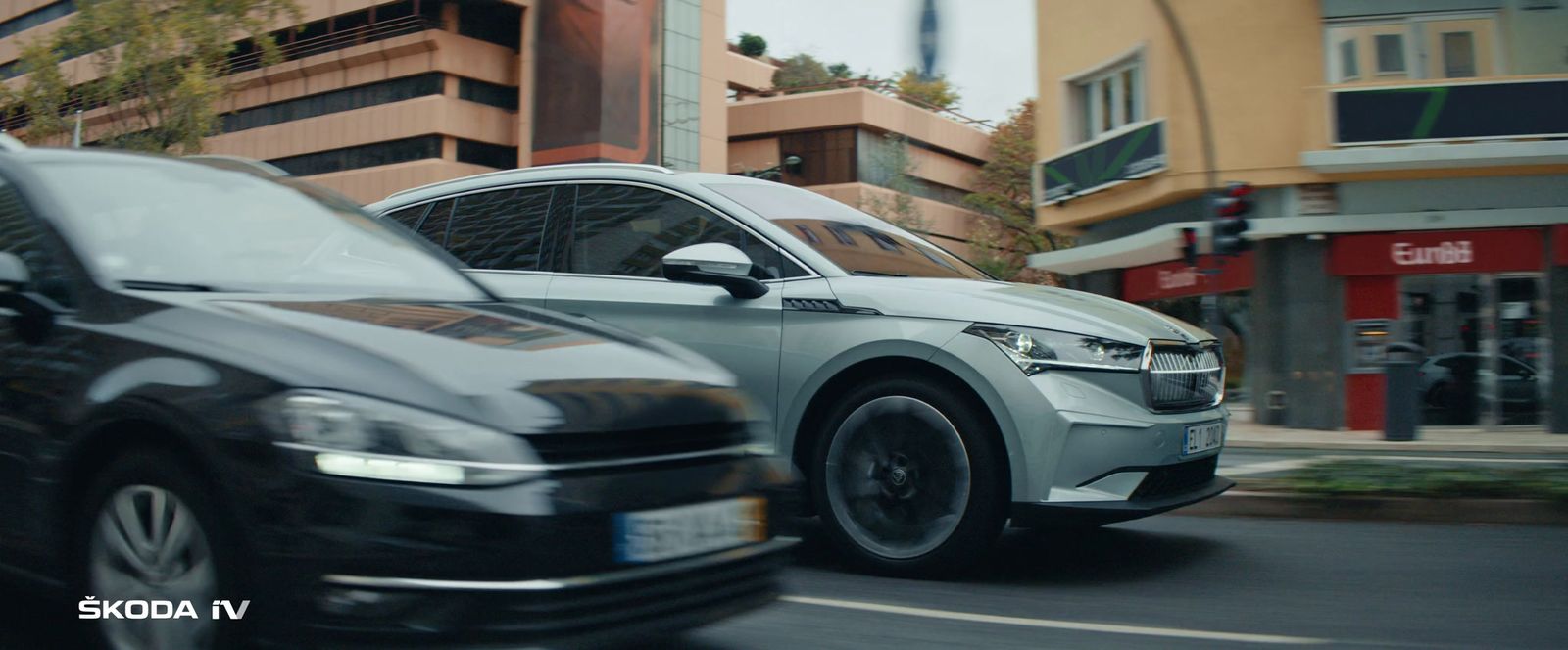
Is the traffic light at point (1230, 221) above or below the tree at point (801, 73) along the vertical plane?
below

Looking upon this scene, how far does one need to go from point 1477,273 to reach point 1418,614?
56.7 feet

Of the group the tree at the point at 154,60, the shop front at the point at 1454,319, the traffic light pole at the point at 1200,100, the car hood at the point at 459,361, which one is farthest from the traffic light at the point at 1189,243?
the tree at the point at 154,60

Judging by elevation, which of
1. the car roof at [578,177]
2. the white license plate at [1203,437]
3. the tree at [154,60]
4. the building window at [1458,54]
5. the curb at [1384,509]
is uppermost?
the tree at [154,60]

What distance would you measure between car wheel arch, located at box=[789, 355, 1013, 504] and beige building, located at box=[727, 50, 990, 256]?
46243mm

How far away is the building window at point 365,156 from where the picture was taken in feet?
146

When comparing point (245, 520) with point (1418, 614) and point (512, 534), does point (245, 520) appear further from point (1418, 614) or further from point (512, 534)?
point (1418, 614)

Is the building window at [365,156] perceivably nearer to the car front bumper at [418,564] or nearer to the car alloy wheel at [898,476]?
the car alloy wheel at [898,476]

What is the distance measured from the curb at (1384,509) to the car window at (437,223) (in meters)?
3.92

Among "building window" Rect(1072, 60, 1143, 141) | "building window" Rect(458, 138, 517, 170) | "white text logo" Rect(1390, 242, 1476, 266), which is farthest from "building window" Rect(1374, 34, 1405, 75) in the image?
"building window" Rect(458, 138, 517, 170)

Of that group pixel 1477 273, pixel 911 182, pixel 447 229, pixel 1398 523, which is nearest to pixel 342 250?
pixel 447 229

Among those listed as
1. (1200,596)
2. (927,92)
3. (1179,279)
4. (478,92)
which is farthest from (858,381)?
(927,92)

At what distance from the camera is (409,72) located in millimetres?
45000

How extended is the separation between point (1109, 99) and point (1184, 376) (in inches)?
766

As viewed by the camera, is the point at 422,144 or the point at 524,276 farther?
the point at 422,144
